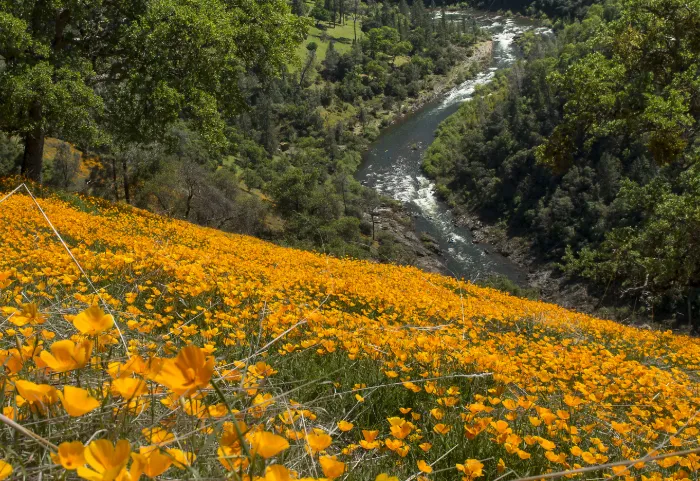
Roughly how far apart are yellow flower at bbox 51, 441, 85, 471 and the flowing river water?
31.1 meters

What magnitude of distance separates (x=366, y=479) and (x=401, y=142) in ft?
337

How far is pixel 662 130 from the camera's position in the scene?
9375mm

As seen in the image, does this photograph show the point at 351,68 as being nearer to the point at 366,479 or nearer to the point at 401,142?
the point at 401,142

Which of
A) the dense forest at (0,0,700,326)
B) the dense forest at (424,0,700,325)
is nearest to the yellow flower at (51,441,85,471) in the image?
the dense forest at (0,0,700,326)

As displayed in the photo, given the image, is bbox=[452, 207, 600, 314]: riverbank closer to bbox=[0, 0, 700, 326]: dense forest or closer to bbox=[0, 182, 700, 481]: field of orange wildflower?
bbox=[0, 0, 700, 326]: dense forest

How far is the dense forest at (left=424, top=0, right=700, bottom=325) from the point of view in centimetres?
1002

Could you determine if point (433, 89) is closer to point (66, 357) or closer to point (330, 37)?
point (330, 37)

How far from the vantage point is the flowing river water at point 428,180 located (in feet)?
196

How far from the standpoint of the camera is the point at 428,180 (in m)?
85.9

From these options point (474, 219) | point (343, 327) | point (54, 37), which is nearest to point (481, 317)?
point (343, 327)

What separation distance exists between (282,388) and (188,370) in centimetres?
190

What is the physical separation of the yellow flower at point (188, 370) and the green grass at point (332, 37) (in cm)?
14067

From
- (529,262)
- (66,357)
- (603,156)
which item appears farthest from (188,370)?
(603,156)

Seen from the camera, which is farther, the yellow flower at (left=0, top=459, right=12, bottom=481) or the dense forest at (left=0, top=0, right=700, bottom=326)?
the dense forest at (left=0, top=0, right=700, bottom=326)
